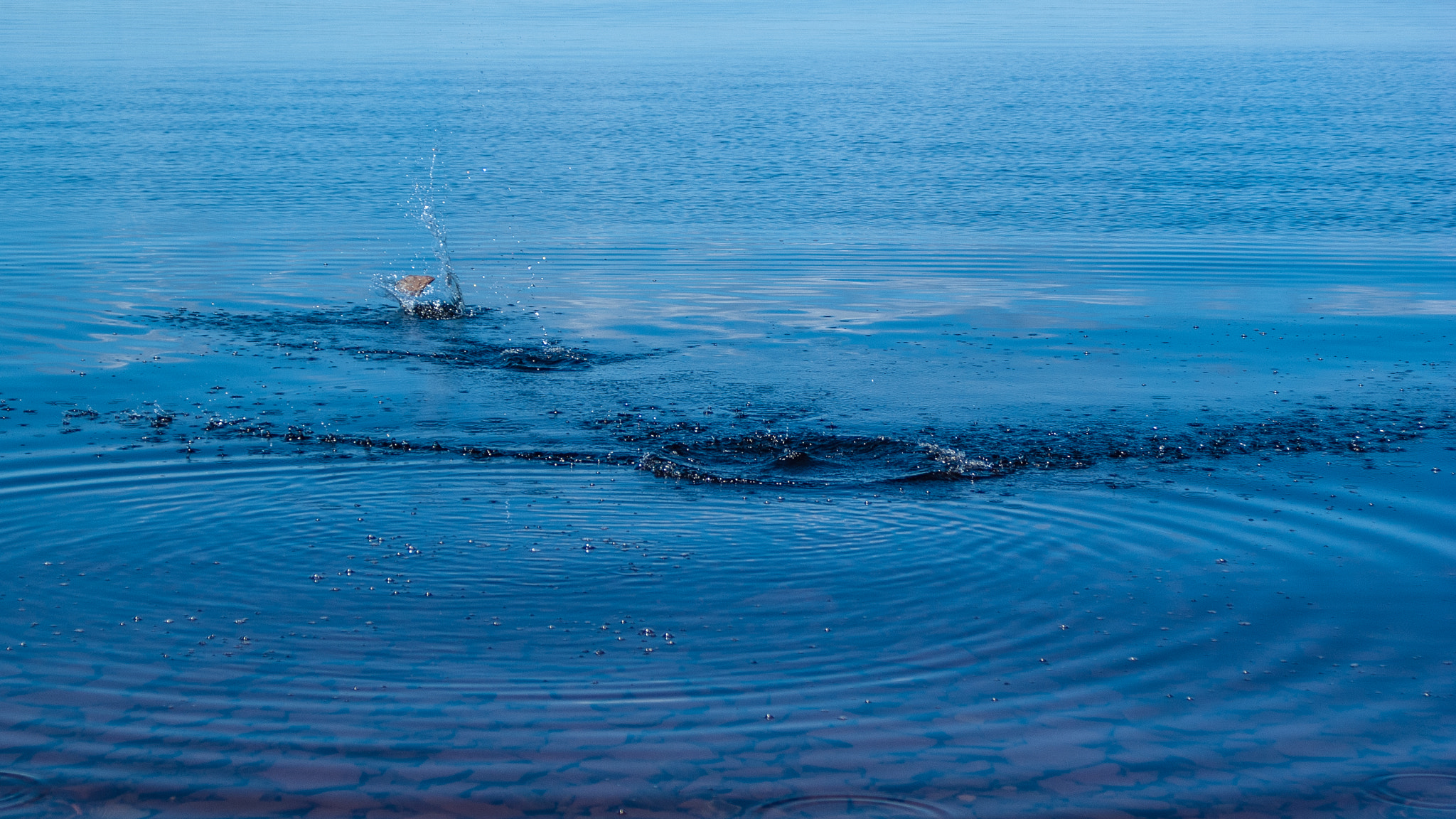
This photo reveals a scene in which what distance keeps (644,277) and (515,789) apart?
14.6 m

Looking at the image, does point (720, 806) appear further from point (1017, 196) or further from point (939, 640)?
point (1017, 196)

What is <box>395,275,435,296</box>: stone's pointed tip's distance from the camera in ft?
56.9

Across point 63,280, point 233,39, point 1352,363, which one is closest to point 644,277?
point 63,280

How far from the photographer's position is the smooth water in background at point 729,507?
6.68m

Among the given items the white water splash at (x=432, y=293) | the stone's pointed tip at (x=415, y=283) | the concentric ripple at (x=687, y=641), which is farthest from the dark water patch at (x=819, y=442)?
the stone's pointed tip at (x=415, y=283)

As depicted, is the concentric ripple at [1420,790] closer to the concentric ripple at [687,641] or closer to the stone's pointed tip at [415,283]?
the concentric ripple at [687,641]

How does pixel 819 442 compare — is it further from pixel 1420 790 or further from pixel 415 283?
pixel 415 283

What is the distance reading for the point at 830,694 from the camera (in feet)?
24.1

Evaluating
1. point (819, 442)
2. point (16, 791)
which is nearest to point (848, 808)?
point (16, 791)

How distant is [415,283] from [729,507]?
868 centimetres

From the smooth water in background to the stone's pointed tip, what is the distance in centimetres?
69

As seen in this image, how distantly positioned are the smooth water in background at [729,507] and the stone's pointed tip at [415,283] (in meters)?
0.69

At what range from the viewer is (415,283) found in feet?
57.5

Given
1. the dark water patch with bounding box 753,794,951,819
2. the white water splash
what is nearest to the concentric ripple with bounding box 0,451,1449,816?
the dark water patch with bounding box 753,794,951,819
